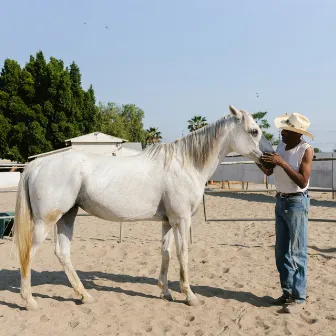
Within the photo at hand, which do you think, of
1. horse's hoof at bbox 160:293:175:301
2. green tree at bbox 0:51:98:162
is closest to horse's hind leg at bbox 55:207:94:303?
horse's hoof at bbox 160:293:175:301

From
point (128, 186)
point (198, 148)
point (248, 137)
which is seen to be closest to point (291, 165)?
point (248, 137)

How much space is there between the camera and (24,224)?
12.7ft

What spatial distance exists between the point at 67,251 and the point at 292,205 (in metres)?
2.39

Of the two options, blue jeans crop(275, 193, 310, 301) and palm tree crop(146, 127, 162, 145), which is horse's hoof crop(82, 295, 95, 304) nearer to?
blue jeans crop(275, 193, 310, 301)

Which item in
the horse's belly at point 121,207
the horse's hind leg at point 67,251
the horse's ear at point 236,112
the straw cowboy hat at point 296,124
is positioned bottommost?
the horse's hind leg at point 67,251

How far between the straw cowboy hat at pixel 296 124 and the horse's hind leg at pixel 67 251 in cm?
230

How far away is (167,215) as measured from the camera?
4008mm

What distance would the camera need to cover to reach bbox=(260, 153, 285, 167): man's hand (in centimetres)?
355

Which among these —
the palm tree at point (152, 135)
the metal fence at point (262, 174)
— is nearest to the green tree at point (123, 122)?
the palm tree at point (152, 135)

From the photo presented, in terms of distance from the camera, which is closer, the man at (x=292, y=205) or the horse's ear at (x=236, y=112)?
the man at (x=292, y=205)

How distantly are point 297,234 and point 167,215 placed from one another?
130 cm

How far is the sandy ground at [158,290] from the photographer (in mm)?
3469

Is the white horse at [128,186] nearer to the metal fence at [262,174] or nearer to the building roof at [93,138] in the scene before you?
the metal fence at [262,174]

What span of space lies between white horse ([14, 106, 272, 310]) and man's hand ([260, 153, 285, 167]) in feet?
0.64
